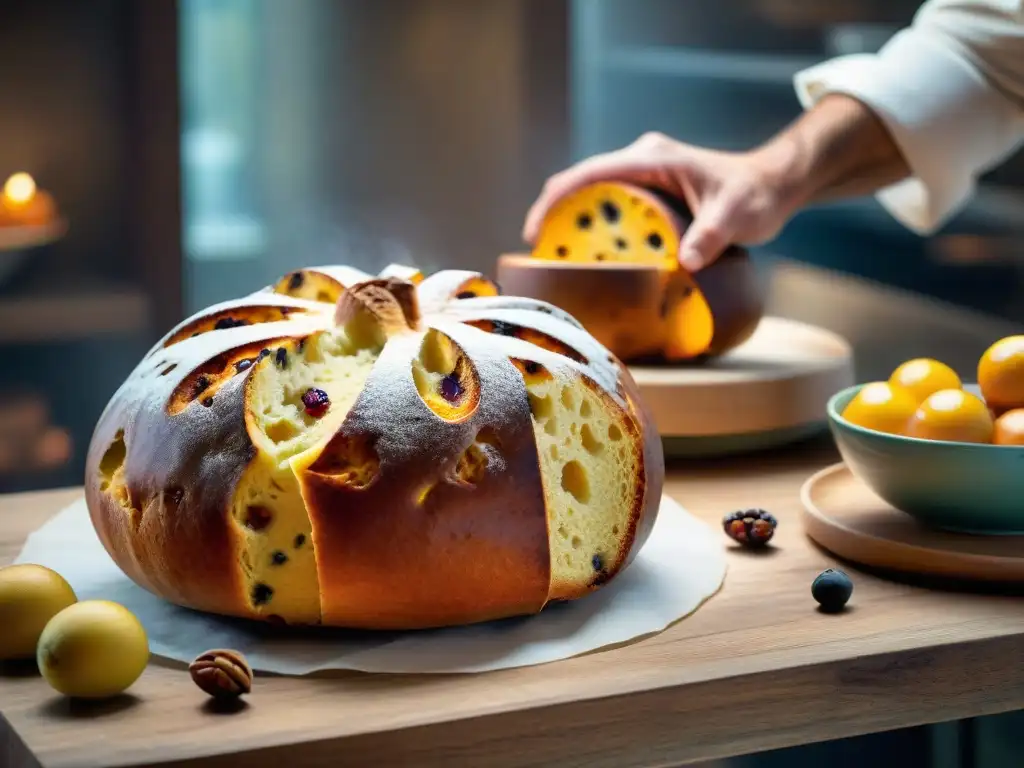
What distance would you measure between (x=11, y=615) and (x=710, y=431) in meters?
0.64

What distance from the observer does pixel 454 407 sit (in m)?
0.78

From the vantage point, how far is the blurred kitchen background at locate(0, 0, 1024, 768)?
2049 millimetres

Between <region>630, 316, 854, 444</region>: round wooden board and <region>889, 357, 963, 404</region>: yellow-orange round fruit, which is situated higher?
<region>889, 357, 963, 404</region>: yellow-orange round fruit

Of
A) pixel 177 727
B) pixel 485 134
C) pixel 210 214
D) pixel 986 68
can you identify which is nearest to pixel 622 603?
pixel 177 727

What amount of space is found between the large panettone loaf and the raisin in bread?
1.23ft

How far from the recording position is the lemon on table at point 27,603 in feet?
2.39

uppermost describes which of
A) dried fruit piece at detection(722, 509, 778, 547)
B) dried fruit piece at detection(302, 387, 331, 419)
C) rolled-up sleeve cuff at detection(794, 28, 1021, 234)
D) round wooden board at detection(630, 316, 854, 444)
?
rolled-up sleeve cuff at detection(794, 28, 1021, 234)

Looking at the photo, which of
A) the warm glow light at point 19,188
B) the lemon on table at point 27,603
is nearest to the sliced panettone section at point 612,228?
the lemon on table at point 27,603

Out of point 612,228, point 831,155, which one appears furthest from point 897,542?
point 831,155

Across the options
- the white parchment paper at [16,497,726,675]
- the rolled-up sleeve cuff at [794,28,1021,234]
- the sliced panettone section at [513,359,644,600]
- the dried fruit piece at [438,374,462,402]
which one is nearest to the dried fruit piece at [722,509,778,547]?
the white parchment paper at [16,497,726,675]

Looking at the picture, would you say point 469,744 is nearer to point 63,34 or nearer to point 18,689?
point 18,689

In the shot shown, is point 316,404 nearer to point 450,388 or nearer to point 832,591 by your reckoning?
point 450,388

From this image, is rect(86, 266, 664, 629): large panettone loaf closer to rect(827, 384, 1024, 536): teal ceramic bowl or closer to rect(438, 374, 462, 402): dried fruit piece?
rect(438, 374, 462, 402): dried fruit piece

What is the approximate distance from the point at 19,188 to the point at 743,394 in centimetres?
134
